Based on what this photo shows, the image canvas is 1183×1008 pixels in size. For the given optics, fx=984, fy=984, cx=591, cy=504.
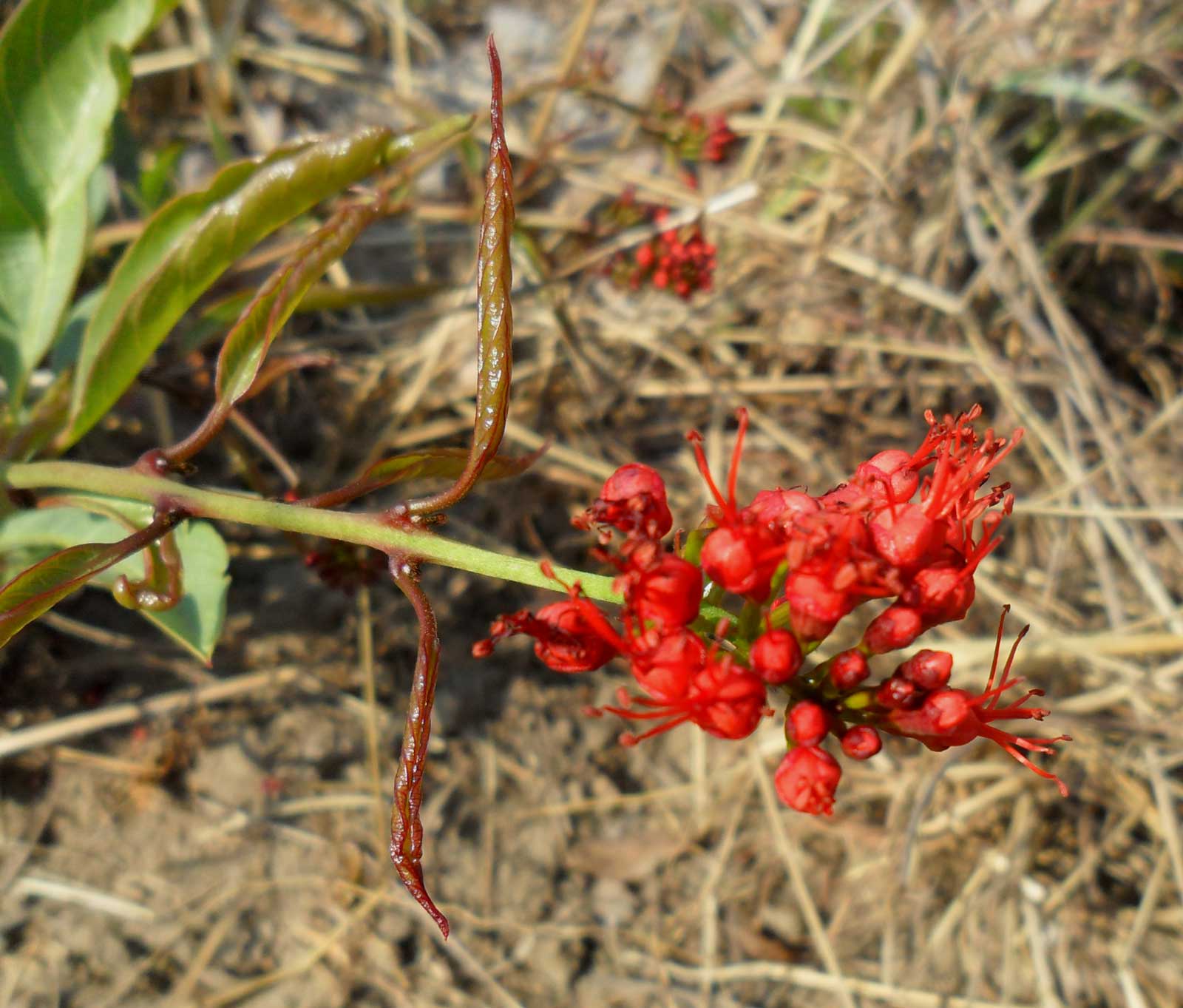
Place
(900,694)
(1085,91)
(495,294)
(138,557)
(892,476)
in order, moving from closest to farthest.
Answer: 1. (495,294)
2. (900,694)
3. (892,476)
4. (138,557)
5. (1085,91)

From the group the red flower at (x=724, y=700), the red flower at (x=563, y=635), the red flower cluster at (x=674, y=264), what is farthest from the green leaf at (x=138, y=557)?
the red flower cluster at (x=674, y=264)

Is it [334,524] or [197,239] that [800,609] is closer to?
[334,524]

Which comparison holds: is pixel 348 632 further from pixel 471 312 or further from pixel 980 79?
pixel 980 79

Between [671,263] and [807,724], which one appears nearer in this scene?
[807,724]

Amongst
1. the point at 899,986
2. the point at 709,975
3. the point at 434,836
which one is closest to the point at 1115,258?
the point at 899,986

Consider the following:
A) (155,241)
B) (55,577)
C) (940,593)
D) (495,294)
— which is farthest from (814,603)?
(155,241)

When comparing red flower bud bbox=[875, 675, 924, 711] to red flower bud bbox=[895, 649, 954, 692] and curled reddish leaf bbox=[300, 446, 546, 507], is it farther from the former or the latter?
curled reddish leaf bbox=[300, 446, 546, 507]
